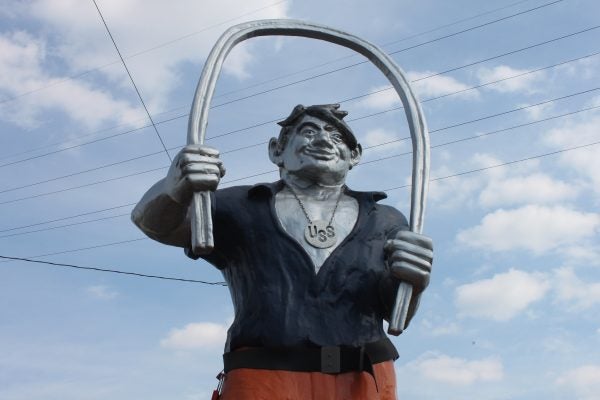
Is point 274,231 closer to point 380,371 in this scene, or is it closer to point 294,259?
point 294,259

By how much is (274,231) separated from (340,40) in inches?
39.4

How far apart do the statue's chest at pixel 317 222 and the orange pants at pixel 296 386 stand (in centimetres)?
48

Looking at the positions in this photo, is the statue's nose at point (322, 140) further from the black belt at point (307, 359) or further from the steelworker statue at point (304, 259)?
the black belt at point (307, 359)

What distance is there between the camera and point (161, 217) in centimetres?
383

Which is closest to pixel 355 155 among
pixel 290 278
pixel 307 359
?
pixel 290 278

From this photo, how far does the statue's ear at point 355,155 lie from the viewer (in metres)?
4.30

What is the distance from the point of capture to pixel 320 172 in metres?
4.11

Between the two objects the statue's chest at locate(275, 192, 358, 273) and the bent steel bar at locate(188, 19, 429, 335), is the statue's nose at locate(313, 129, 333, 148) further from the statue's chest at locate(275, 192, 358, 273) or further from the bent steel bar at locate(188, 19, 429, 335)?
the bent steel bar at locate(188, 19, 429, 335)

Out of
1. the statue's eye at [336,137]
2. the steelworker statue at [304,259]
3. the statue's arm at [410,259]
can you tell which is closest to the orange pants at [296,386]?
the steelworker statue at [304,259]

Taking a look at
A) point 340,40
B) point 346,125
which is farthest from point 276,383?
point 340,40

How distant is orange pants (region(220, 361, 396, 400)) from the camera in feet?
11.7

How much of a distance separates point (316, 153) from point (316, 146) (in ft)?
0.12

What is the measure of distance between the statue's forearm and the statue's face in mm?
627

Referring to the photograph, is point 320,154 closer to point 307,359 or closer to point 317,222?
point 317,222
